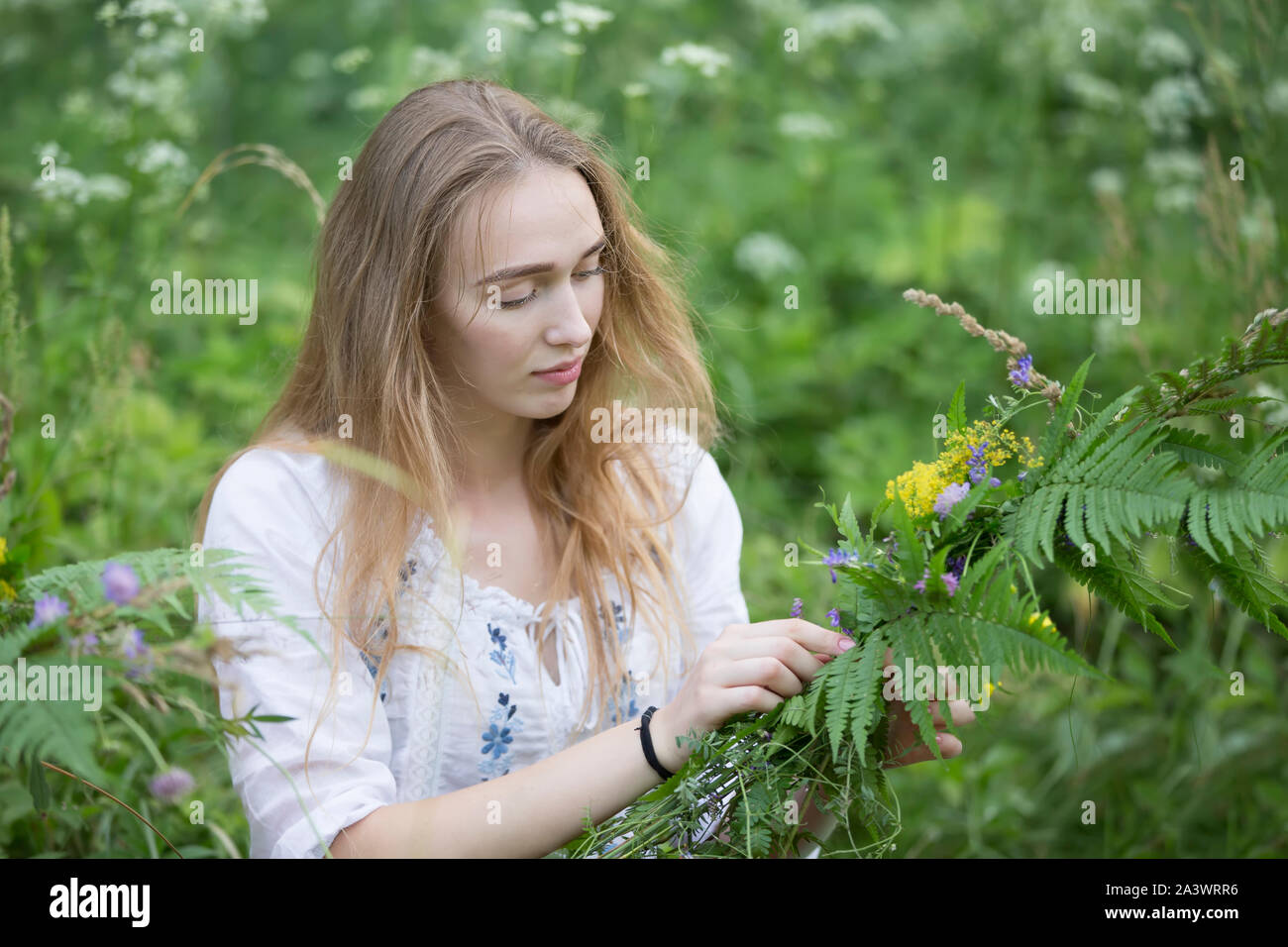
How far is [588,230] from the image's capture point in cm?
162

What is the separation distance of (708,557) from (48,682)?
1.16m

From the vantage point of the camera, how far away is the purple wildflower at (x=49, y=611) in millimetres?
1017

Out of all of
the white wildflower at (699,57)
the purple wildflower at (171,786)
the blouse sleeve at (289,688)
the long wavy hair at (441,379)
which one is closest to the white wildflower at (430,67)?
the white wildflower at (699,57)

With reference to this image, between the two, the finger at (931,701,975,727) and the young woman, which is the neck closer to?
the young woman

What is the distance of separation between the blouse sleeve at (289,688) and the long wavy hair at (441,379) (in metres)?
0.04

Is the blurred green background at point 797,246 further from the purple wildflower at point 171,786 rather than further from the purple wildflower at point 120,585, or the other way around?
the purple wildflower at point 120,585

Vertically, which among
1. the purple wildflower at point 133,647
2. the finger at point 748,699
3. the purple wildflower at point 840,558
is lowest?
the finger at point 748,699

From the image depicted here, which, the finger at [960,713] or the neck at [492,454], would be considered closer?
the finger at [960,713]

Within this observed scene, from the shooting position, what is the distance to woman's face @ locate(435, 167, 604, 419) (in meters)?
1.58

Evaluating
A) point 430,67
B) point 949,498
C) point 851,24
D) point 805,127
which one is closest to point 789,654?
point 949,498

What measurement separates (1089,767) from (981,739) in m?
0.29

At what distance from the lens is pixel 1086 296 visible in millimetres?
3463
